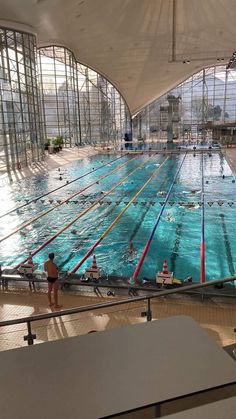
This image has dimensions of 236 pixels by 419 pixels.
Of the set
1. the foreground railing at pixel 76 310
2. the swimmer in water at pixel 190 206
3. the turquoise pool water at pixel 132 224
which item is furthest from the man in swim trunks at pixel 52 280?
the swimmer in water at pixel 190 206

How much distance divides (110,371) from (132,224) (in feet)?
33.2

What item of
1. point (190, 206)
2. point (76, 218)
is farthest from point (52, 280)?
point (190, 206)

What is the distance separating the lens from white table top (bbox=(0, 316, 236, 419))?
185 centimetres

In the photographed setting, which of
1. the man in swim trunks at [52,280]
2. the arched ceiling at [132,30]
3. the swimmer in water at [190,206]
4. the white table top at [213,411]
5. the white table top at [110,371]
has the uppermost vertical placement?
the arched ceiling at [132,30]

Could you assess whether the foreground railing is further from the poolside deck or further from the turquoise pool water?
the turquoise pool water

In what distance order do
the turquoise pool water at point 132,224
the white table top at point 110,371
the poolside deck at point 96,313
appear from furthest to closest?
the turquoise pool water at point 132,224, the poolside deck at point 96,313, the white table top at point 110,371

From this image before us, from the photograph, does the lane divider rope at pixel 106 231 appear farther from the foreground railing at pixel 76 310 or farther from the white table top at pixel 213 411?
the white table top at pixel 213 411

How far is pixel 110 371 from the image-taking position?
2.10 meters

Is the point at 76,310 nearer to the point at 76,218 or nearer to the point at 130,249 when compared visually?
the point at 130,249

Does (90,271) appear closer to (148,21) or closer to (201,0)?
(201,0)

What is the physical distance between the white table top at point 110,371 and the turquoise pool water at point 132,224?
237 inches

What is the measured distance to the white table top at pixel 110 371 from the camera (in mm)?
1850

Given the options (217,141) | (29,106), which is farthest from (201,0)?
(217,141)

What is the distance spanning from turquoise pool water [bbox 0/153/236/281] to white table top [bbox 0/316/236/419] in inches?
237
